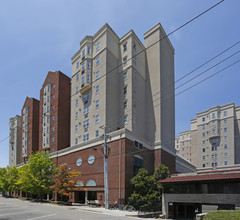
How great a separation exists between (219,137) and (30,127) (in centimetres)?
5894

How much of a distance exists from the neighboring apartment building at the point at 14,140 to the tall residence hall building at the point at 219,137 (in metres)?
64.1

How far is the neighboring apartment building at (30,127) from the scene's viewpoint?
2650 inches

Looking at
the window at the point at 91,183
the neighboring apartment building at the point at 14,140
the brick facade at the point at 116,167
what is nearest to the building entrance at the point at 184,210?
the brick facade at the point at 116,167

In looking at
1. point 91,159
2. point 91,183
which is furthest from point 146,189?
point 91,159

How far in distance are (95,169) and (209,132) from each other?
49186 mm

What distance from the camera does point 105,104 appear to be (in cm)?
4356

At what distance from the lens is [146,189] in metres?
33.4

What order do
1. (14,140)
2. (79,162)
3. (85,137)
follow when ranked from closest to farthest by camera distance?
1. (79,162)
2. (85,137)
3. (14,140)

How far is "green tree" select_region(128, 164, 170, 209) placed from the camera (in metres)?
31.8

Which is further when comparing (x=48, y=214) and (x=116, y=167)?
(x=116, y=167)

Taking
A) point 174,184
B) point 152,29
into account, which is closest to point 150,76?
point 152,29

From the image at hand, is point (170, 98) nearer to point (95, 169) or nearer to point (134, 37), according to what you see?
point (134, 37)

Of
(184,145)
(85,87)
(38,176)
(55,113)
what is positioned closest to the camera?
(38,176)

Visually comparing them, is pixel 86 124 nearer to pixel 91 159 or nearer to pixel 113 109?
pixel 113 109
